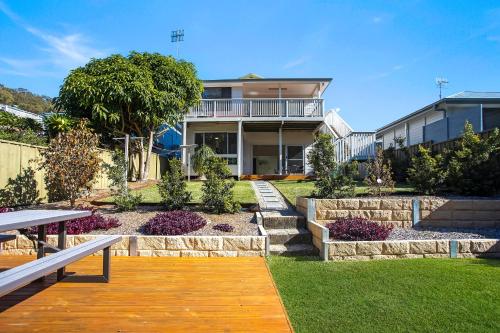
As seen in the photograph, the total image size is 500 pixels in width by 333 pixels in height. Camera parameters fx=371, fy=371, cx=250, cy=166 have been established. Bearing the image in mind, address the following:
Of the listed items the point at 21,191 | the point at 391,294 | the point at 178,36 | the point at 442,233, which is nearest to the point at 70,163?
the point at 21,191

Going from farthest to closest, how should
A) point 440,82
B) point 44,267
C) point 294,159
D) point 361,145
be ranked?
point 440,82
point 294,159
point 361,145
point 44,267

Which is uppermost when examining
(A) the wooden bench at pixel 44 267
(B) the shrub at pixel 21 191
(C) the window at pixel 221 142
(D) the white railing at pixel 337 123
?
(D) the white railing at pixel 337 123

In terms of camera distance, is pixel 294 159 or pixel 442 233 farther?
pixel 294 159

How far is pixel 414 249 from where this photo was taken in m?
6.24

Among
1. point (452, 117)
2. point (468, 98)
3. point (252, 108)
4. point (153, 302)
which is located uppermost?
point (468, 98)

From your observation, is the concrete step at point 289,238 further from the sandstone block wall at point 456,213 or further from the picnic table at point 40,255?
the picnic table at point 40,255

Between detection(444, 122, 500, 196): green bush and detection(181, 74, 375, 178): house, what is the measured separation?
896cm

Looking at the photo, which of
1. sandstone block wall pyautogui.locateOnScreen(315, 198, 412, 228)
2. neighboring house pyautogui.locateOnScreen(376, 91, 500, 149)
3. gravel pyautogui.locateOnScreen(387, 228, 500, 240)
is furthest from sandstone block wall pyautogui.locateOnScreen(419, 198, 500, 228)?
neighboring house pyautogui.locateOnScreen(376, 91, 500, 149)

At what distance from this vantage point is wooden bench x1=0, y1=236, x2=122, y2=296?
286 cm

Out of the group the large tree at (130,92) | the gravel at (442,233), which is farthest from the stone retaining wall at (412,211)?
the large tree at (130,92)

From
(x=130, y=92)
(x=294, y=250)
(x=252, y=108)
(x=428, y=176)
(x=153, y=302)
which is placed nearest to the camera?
(x=153, y=302)

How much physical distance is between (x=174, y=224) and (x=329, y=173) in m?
3.68

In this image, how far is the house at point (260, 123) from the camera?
19109 mm

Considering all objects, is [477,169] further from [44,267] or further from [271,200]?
[44,267]
